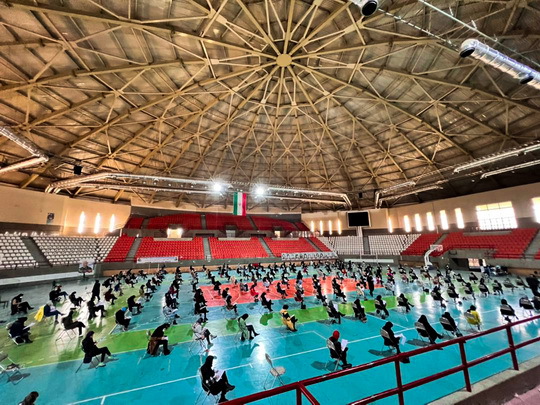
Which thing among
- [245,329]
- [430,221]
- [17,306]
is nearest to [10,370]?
[245,329]

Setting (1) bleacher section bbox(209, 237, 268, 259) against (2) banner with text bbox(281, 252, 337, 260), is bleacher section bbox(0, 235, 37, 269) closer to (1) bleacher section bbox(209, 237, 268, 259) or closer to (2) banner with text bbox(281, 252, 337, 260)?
(1) bleacher section bbox(209, 237, 268, 259)

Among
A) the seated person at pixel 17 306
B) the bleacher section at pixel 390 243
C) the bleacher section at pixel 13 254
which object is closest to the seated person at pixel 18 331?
the seated person at pixel 17 306

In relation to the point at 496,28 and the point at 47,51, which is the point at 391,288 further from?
the point at 47,51

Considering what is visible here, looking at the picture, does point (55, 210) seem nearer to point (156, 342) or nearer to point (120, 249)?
point (120, 249)

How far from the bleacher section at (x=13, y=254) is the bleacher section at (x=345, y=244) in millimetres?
44068

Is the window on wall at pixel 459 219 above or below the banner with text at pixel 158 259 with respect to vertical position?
above

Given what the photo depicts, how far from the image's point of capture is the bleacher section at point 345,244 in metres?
43.6

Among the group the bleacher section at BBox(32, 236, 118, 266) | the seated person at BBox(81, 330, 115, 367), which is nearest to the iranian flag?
the bleacher section at BBox(32, 236, 118, 266)

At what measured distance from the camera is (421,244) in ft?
122

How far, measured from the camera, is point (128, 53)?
16812 mm

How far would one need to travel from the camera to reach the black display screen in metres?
40.8

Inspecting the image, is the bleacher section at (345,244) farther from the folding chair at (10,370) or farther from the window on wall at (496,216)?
the folding chair at (10,370)

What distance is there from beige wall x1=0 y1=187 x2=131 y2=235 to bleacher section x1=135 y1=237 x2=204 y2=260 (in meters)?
6.63

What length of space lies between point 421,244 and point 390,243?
5.29 m
